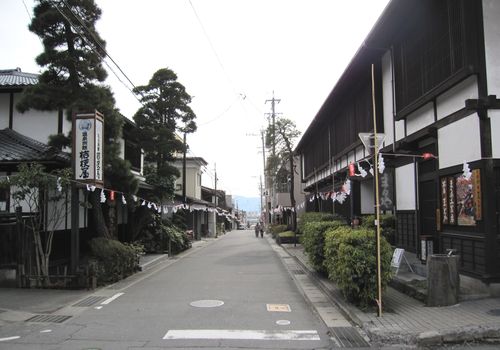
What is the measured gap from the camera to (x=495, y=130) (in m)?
9.39

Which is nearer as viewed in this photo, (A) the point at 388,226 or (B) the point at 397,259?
(B) the point at 397,259

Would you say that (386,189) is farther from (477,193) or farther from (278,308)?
(278,308)

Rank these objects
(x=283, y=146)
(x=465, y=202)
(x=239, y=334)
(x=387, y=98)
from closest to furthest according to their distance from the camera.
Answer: (x=239, y=334), (x=465, y=202), (x=387, y=98), (x=283, y=146)

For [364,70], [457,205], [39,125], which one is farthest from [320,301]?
[39,125]

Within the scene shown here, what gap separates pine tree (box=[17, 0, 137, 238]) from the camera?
14.3 metres

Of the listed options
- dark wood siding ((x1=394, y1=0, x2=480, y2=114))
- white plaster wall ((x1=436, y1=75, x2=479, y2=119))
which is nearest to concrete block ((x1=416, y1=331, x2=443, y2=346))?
white plaster wall ((x1=436, y1=75, x2=479, y2=119))

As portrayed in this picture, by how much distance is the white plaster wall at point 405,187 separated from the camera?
13617 millimetres

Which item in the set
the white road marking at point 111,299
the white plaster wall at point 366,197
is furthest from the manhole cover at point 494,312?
the white plaster wall at point 366,197

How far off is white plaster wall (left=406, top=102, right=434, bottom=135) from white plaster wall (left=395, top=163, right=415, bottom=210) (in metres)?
1.14

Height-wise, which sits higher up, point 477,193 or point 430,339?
point 477,193

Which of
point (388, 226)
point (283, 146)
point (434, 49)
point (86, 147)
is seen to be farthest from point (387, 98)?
point (283, 146)

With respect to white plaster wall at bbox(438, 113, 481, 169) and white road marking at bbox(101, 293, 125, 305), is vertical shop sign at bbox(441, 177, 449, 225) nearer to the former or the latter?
white plaster wall at bbox(438, 113, 481, 169)

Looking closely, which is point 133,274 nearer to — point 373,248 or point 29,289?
point 29,289

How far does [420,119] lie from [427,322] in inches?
253
